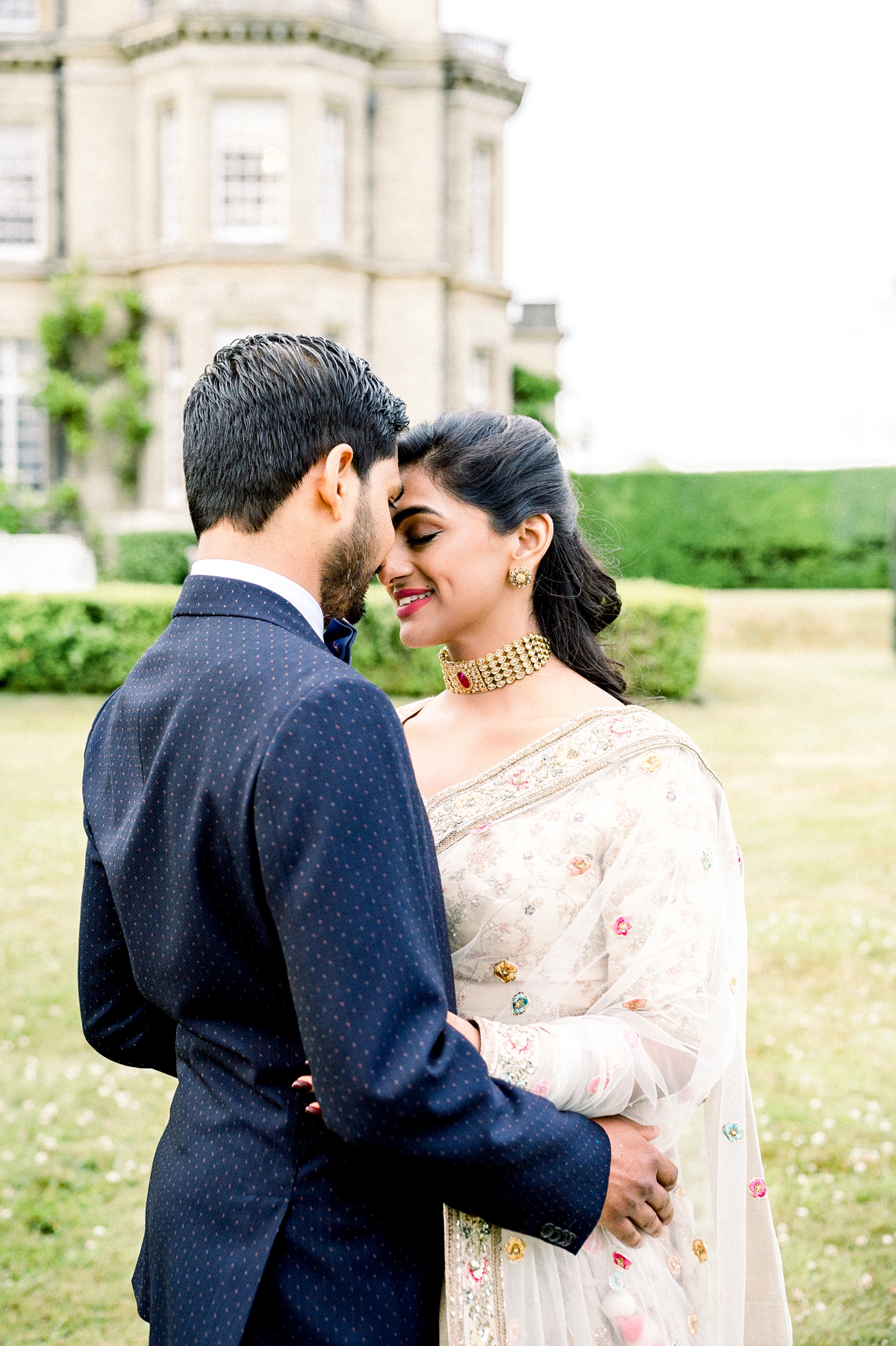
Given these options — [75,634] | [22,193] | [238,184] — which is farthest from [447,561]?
[22,193]

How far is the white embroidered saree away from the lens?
185 centimetres

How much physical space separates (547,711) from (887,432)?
22.4 m

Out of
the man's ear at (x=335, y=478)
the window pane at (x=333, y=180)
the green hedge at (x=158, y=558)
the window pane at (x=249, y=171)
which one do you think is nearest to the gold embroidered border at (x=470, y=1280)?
the man's ear at (x=335, y=478)

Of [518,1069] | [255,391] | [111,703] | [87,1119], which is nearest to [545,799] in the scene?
[518,1069]

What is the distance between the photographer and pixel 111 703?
6.19 feet

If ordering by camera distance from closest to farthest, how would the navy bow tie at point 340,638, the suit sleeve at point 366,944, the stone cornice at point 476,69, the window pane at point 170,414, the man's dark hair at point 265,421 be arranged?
the suit sleeve at point 366,944
the man's dark hair at point 265,421
the navy bow tie at point 340,638
the window pane at point 170,414
the stone cornice at point 476,69

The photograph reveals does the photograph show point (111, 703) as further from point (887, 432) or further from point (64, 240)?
point (887, 432)

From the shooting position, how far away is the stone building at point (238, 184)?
19.8 meters

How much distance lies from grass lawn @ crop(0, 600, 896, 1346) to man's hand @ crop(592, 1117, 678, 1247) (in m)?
2.12

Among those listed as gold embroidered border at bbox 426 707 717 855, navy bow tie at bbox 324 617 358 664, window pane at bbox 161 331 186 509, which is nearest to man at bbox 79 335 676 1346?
navy bow tie at bbox 324 617 358 664

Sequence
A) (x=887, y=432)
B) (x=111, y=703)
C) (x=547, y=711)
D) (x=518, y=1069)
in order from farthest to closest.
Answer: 1. (x=887, y=432)
2. (x=547, y=711)
3. (x=111, y=703)
4. (x=518, y=1069)

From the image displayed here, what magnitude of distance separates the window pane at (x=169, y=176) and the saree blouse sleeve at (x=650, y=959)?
66.9 feet

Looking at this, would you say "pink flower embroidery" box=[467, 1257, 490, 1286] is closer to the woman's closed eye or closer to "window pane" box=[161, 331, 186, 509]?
the woman's closed eye

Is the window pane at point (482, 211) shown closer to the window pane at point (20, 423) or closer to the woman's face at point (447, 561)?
the window pane at point (20, 423)
